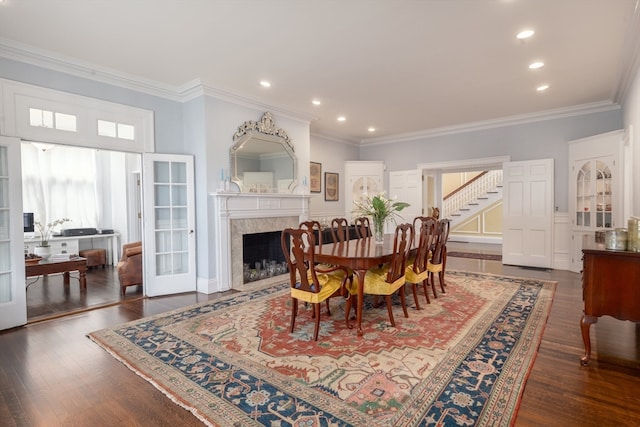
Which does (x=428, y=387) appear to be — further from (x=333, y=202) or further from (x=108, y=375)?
(x=333, y=202)

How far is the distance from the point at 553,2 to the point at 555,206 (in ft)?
14.2

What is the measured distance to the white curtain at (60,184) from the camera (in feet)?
19.8

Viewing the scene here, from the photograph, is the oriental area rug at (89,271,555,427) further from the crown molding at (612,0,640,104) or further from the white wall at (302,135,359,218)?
the white wall at (302,135,359,218)

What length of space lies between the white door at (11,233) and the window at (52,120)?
1.04 ft

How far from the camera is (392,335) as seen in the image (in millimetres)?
2898

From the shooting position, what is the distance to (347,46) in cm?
339

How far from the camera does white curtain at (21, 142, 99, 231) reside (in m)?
6.04

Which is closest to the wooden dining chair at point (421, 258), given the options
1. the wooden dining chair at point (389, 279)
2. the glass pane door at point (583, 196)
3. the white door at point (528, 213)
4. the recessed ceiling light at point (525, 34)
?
the wooden dining chair at point (389, 279)

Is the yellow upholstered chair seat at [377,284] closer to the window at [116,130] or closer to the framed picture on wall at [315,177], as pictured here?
the window at [116,130]

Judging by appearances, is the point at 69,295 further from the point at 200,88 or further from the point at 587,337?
the point at 587,337

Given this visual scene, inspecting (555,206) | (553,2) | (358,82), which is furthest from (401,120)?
(553,2)

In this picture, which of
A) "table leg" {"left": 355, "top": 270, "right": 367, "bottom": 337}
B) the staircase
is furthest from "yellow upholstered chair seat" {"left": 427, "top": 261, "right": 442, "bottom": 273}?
the staircase

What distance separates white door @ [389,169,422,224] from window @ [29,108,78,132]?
19.3ft

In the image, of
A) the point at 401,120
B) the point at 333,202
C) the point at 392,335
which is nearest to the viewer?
the point at 392,335
